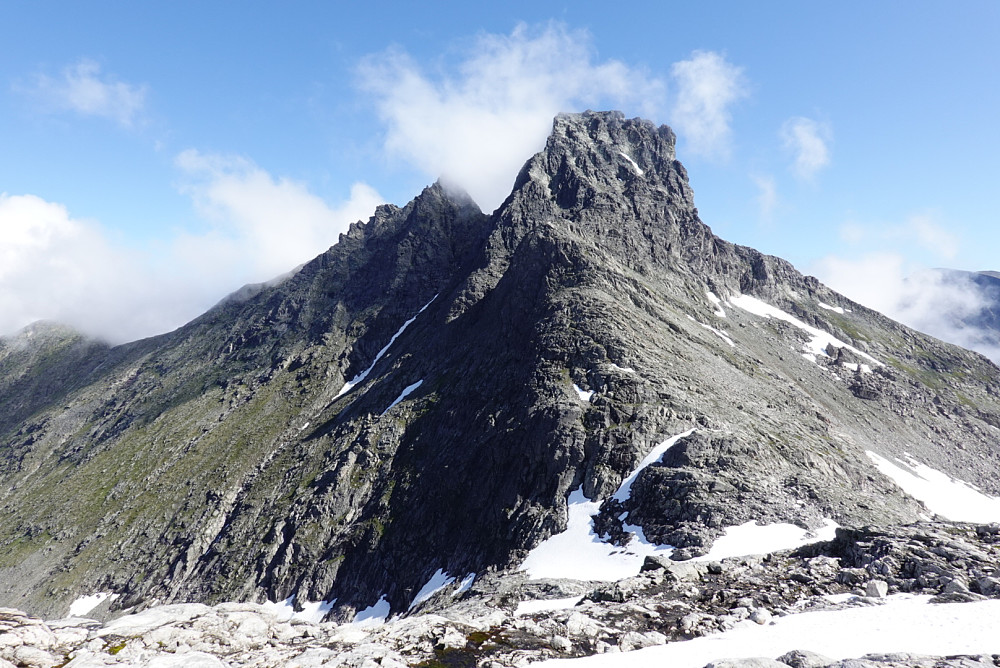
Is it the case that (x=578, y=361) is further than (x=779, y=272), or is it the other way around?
(x=779, y=272)

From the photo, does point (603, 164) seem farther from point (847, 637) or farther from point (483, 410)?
point (847, 637)

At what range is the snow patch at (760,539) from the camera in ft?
115

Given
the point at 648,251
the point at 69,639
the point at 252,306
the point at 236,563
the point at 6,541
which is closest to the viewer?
the point at 69,639

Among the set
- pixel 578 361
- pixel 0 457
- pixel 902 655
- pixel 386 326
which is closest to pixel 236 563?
pixel 578 361

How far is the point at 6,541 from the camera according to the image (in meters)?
112

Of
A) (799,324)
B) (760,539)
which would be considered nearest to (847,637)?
(760,539)

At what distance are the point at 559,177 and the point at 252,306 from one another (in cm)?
11652

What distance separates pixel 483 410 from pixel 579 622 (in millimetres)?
51791

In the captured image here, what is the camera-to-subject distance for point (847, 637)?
18.6 m

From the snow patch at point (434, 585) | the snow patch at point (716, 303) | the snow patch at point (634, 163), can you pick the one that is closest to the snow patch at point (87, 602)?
the snow patch at point (434, 585)

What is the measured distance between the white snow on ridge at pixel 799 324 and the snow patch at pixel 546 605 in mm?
112024

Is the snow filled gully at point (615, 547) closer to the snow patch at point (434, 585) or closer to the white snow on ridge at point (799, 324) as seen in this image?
the snow patch at point (434, 585)

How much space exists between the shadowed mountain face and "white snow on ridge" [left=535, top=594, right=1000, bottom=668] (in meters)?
17.4

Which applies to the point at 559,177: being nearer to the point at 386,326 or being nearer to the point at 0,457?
the point at 386,326
